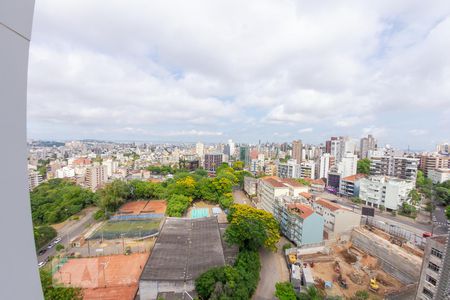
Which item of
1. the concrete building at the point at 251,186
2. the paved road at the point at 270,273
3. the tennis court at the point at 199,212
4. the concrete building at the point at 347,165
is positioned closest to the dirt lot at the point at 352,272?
the paved road at the point at 270,273

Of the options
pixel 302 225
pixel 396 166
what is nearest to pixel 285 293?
pixel 302 225

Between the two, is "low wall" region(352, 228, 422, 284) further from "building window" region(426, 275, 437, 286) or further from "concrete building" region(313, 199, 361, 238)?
"building window" region(426, 275, 437, 286)

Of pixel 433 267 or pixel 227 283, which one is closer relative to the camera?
pixel 433 267

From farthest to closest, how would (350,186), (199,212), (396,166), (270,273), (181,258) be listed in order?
(396,166)
(350,186)
(199,212)
(270,273)
(181,258)

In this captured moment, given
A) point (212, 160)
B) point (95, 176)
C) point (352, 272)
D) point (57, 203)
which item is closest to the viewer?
point (352, 272)

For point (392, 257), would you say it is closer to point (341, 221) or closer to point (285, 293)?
point (341, 221)

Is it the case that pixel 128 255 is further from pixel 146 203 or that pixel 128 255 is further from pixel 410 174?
pixel 410 174

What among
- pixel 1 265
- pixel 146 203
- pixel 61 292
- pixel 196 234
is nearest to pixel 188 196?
pixel 146 203
